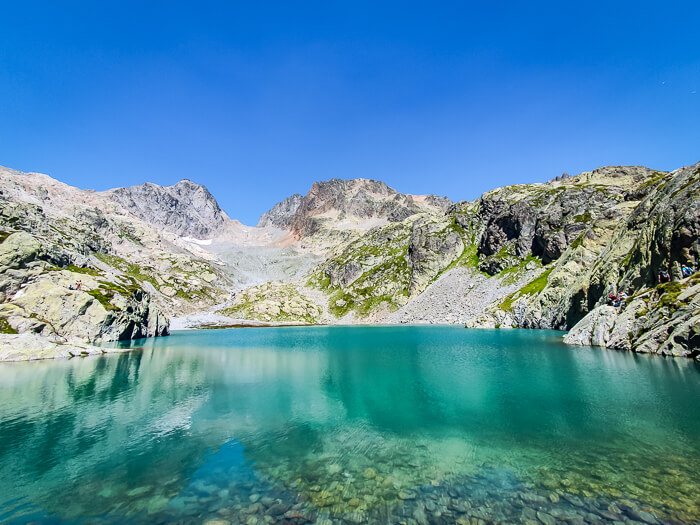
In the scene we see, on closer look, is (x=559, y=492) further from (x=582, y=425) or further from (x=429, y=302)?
(x=429, y=302)

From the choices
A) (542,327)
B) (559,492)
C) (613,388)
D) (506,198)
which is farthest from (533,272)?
(559,492)

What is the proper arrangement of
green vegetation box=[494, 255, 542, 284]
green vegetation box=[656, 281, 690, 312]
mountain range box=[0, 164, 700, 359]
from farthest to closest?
green vegetation box=[494, 255, 542, 284], mountain range box=[0, 164, 700, 359], green vegetation box=[656, 281, 690, 312]

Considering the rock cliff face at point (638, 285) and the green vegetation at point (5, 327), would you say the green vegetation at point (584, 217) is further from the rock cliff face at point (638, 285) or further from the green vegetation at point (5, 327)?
the green vegetation at point (5, 327)

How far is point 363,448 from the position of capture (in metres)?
15.8

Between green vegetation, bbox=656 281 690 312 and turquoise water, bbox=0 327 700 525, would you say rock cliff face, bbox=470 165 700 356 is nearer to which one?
Answer: green vegetation, bbox=656 281 690 312

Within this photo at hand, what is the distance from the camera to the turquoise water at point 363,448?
35.7 feet

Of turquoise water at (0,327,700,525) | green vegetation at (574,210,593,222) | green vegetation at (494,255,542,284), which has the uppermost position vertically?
green vegetation at (574,210,593,222)

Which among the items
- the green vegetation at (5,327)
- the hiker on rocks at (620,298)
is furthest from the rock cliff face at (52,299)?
the hiker on rocks at (620,298)

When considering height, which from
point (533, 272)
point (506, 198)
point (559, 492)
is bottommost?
point (559, 492)

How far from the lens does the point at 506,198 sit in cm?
17225

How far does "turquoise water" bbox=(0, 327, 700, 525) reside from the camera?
35.7ft

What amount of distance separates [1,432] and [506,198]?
18797 centimetres

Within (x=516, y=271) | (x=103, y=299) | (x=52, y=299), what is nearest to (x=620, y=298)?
(x=516, y=271)

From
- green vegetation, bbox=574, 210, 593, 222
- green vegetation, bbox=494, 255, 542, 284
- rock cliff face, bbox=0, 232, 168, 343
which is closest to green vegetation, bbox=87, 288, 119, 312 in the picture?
rock cliff face, bbox=0, 232, 168, 343
